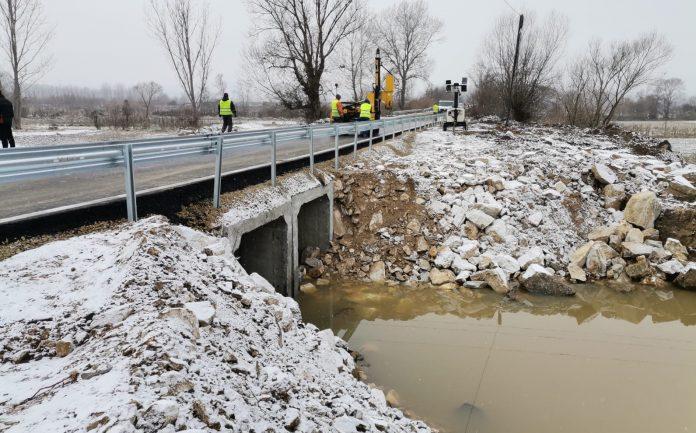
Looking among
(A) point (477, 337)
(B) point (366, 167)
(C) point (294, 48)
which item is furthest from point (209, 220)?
(C) point (294, 48)

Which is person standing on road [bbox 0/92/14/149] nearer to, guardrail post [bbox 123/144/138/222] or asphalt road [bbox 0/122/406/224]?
asphalt road [bbox 0/122/406/224]

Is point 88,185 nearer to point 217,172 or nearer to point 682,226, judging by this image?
point 217,172

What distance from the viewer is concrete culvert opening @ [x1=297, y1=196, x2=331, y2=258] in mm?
11414

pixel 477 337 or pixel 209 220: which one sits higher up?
pixel 209 220

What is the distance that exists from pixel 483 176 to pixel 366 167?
142 inches

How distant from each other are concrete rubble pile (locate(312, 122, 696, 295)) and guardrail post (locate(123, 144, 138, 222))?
18.1ft

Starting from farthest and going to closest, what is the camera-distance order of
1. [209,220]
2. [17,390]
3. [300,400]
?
[209,220]
[300,400]
[17,390]

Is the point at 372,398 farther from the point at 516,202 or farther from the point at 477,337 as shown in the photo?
the point at 516,202

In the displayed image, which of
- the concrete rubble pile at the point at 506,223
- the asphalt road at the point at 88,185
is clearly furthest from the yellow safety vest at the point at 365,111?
the asphalt road at the point at 88,185

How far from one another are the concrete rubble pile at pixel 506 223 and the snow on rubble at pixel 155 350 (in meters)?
5.98

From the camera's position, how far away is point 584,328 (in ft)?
27.8

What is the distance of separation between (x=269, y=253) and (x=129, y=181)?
13.4ft

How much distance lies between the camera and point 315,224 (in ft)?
37.6

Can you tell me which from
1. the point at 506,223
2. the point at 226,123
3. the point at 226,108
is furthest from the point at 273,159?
the point at 226,123
